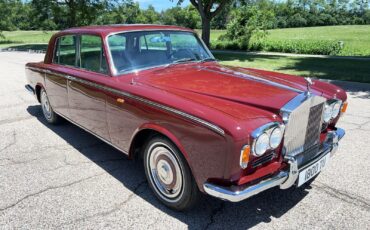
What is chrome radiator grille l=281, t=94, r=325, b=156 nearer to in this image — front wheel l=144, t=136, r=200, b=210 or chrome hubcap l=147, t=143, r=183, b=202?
front wheel l=144, t=136, r=200, b=210

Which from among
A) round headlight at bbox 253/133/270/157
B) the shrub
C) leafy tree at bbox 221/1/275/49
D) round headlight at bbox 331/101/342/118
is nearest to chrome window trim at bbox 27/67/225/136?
round headlight at bbox 253/133/270/157

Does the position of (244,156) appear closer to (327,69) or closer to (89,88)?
(89,88)

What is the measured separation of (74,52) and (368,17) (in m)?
73.1

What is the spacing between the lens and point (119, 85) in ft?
12.0

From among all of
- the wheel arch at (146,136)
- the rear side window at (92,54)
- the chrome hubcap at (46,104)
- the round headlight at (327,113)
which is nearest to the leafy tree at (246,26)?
the chrome hubcap at (46,104)

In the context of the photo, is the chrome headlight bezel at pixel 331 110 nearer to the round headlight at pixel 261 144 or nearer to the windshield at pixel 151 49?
the round headlight at pixel 261 144

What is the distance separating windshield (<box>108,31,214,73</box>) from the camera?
391cm

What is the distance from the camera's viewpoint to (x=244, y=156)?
8.58 feet

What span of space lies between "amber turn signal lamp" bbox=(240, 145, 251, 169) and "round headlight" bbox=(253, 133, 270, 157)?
8cm

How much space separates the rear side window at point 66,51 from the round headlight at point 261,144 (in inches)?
120

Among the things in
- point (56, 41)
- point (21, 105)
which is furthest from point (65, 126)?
point (21, 105)

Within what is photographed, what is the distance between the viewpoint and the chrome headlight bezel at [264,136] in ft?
8.65

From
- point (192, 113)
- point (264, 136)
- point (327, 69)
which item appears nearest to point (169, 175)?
point (192, 113)

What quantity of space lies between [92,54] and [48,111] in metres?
2.13
